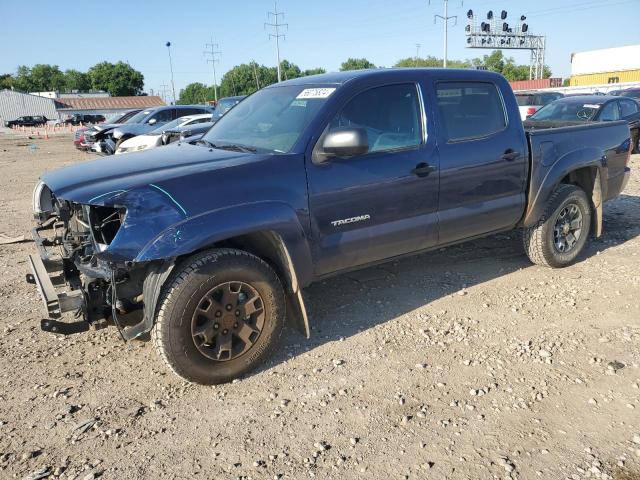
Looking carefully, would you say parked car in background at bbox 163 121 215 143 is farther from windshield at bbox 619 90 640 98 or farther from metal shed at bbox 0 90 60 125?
metal shed at bbox 0 90 60 125

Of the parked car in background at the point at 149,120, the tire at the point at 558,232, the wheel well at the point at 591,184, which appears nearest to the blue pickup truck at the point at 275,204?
the tire at the point at 558,232

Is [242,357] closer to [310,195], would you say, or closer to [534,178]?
[310,195]

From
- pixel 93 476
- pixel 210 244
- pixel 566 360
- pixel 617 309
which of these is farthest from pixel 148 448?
pixel 617 309

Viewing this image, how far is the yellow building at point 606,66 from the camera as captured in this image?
52.3 m

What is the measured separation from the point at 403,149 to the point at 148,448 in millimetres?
2617

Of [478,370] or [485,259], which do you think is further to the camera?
[485,259]

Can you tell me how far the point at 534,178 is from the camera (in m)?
4.66

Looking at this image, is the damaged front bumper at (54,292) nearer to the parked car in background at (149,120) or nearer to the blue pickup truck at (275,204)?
the blue pickup truck at (275,204)

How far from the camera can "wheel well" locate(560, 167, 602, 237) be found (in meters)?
5.25

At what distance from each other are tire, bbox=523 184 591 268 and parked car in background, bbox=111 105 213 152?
13104 mm

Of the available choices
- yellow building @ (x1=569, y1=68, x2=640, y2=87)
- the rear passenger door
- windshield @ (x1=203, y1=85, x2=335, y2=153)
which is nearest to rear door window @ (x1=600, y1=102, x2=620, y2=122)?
the rear passenger door

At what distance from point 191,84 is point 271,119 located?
5161 inches

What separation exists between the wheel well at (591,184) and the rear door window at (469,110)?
1.25 m

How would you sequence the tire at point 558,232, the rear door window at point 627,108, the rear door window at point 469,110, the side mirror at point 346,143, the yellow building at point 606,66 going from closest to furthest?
the side mirror at point 346,143 → the rear door window at point 469,110 → the tire at point 558,232 → the rear door window at point 627,108 → the yellow building at point 606,66
